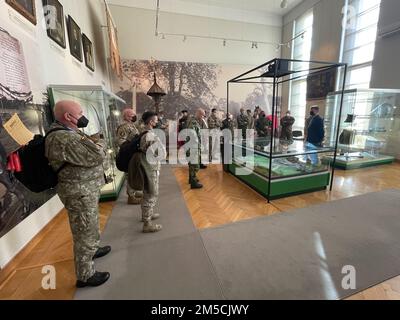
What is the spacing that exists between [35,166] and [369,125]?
842cm

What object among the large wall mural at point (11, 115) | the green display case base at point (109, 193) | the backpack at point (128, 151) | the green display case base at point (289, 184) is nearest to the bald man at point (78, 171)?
the backpack at point (128, 151)

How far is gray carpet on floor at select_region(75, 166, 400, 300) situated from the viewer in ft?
5.77

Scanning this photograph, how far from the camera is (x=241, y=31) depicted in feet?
31.7

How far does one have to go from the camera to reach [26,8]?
270 centimetres

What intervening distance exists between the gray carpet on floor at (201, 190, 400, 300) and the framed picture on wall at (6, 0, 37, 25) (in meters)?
3.72

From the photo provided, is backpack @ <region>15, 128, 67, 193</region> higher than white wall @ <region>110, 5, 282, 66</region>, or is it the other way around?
white wall @ <region>110, 5, 282, 66</region>

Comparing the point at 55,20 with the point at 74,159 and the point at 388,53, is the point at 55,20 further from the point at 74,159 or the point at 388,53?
the point at 388,53

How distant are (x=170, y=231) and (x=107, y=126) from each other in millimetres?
2670

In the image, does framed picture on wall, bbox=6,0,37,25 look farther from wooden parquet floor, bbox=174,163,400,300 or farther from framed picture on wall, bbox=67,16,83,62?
wooden parquet floor, bbox=174,163,400,300

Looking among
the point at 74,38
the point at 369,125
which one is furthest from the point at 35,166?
the point at 369,125

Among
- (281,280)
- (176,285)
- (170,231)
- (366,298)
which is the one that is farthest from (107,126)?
(366,298)

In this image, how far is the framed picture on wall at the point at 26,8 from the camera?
2.46 m

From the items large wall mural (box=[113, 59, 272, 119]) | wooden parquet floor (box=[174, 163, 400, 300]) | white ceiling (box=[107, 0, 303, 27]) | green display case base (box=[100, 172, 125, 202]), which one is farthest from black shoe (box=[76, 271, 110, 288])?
white ceiling (box=[107, 0, 303, 27])

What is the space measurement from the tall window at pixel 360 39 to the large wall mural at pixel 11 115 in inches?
365
